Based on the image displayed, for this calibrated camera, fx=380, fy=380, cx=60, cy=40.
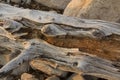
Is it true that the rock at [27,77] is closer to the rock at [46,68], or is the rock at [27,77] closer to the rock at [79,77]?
the rock at [46,68]

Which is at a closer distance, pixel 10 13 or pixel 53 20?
pixel 53 20

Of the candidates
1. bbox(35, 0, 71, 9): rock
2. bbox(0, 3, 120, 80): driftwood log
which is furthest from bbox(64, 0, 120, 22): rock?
bbox(35, 0, 71, 9): rock

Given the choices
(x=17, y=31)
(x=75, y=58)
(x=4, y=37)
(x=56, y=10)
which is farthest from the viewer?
(x=56, y=10)

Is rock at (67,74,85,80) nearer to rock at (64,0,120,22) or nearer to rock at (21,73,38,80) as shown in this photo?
rock at (21,73,38,80)

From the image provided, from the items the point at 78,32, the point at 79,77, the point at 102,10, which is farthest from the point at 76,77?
the point at 102,10

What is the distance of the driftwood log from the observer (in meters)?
3.60

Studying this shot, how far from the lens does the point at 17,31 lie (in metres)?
3.94

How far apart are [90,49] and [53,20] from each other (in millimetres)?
477

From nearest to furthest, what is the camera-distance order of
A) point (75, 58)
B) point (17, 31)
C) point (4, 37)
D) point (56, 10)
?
1. point (75, 58)
2. point (17, 31)
3. point (4, 37)
4. point (56, 10)

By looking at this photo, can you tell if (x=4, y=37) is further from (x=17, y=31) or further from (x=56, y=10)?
(x=56, y=10)

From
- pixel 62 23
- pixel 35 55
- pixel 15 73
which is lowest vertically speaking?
pixel 15 73

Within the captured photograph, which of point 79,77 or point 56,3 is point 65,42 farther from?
point 56,3

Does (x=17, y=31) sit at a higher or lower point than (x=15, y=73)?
higher

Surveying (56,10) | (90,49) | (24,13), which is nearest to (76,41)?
(90,49)
